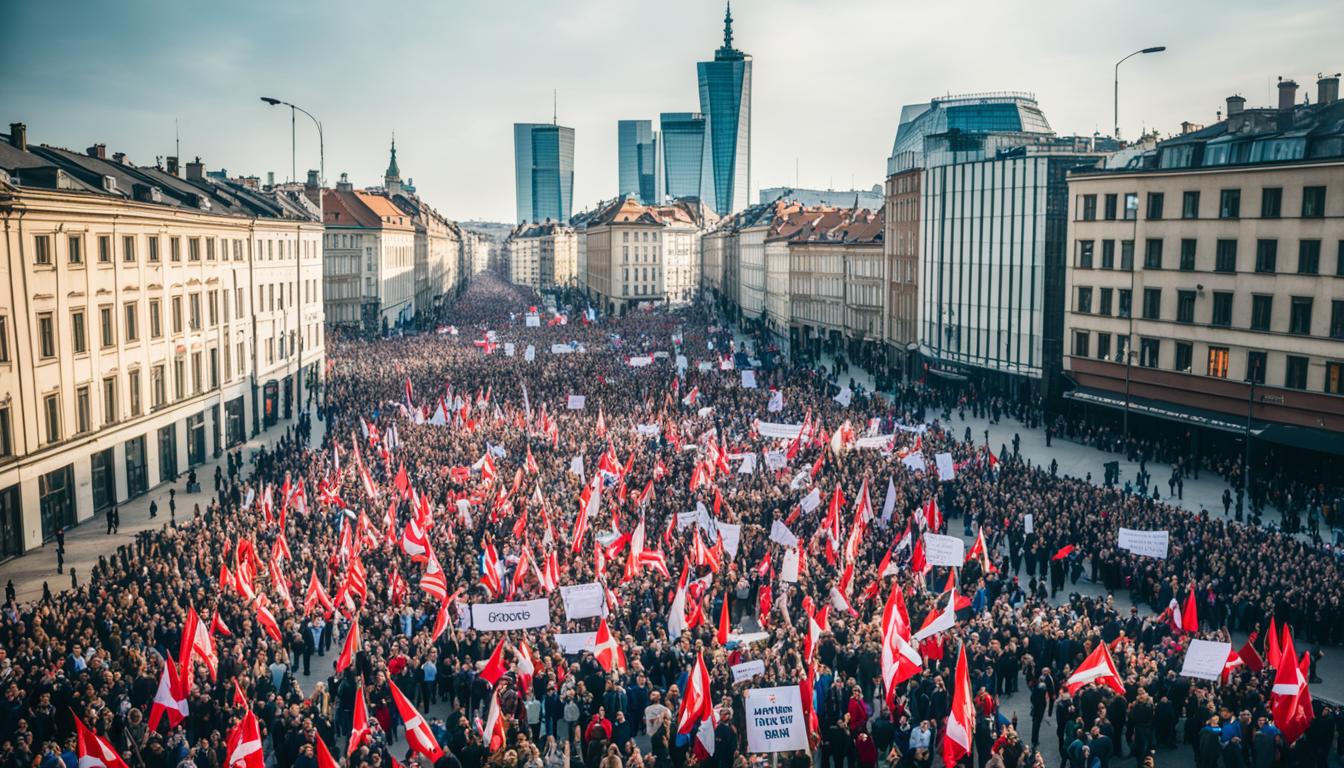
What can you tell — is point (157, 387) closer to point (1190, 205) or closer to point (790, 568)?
point (790, 568)

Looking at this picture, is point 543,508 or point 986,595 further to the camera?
point 543,508

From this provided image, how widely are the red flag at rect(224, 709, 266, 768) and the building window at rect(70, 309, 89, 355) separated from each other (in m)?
25.4

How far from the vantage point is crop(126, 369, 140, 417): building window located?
135 ft

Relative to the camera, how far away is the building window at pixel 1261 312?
42500 millimetres

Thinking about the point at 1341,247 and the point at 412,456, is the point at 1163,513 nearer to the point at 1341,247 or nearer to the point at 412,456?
the point at 1341,247

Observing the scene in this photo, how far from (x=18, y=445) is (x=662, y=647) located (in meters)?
22.8

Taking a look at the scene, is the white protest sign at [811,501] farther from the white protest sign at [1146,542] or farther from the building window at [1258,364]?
the building window at [1258,364]

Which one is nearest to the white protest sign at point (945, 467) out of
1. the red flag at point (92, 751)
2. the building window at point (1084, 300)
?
the building window at point (1084, 300)

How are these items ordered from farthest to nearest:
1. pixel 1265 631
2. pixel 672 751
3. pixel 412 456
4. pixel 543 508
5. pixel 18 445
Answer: pixel 412 456 < pixel 18 445 < pixel 543 508 < pixel 1265 631 < pixel 672 751

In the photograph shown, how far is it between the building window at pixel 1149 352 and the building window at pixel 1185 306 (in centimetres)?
155

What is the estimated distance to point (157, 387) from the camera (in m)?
44.0

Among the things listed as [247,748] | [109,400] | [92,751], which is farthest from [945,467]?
[109,400]

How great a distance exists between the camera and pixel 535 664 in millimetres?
19969

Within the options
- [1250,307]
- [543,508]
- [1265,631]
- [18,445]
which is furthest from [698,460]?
[1250,307]
